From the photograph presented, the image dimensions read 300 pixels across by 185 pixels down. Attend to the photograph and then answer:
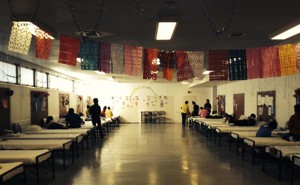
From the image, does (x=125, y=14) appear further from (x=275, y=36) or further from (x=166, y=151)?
(x=166, y=151)

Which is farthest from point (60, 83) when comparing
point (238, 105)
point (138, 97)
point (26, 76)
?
point (238, 105)

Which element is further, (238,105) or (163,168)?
(238,105)

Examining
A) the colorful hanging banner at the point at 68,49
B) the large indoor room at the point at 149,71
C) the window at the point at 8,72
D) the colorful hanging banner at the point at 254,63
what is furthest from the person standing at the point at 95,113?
the colorful hanging banner at the point at 254,63

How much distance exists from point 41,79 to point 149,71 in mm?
5678

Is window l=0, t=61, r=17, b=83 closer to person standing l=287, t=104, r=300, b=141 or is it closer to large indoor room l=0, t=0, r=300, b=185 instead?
large indoor room l=0, t=0, r=300, b=185

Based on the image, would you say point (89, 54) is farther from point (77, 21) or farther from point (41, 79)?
point (41, 79)

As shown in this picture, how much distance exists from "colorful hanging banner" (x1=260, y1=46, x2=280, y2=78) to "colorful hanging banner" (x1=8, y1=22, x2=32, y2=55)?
5.95m

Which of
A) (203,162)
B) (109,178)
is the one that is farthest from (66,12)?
(203,162)

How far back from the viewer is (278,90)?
10.5 meters

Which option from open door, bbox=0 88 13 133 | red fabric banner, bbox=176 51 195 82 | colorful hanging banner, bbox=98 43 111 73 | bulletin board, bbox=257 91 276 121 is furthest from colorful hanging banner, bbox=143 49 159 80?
bulletin board, bbox=257 91 276 121

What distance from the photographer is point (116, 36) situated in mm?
7301

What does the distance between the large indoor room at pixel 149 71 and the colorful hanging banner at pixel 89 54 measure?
0.02 meters

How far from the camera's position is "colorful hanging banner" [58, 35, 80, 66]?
6.93 m

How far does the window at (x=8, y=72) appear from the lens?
9.11 m
